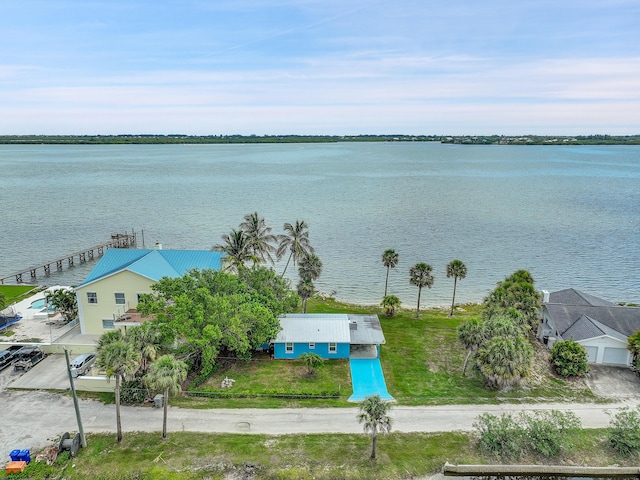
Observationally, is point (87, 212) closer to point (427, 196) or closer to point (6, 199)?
point (6, 199)

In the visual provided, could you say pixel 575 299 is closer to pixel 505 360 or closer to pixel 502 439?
pixel 505 360

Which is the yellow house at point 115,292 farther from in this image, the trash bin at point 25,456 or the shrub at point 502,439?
the shrub at point 502,439

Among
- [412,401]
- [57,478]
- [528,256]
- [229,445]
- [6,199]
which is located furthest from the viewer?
[6,199]

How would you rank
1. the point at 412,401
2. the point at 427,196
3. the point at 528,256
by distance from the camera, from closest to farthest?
the point at 412,401 → the point at 528,256 → the point at 427,196

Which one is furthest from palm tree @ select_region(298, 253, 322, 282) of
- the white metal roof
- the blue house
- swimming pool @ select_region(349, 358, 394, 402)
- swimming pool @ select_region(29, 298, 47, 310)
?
swimming pool @ select_region(29, 298, 47, 310)

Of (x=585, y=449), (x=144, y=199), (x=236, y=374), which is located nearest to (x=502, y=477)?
(x=585, y=449)

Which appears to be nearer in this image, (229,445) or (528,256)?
(229,445)
